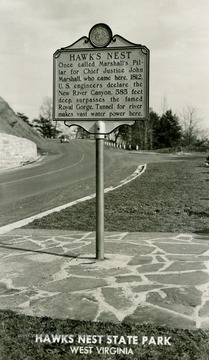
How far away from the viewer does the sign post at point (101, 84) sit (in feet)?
18.0

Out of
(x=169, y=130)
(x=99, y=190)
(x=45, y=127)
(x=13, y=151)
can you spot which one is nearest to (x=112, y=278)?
(x=99, y=190)

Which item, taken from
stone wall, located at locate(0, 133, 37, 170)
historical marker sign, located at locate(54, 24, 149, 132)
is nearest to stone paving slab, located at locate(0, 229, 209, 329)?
historical marker sign, located at locate(54, 24, 149, 132)

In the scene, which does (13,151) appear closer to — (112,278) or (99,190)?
(99,190)

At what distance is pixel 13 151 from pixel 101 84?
27034 millimetres

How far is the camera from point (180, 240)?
6.79m

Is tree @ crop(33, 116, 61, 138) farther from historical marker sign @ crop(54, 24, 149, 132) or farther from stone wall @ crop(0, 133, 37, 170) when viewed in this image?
historical marker sign @ crop(54, 24, 149, 132)

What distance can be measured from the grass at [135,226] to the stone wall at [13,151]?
15647mm

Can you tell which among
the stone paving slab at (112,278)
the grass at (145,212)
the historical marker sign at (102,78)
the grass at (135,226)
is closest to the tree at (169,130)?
the grass at (135,226)

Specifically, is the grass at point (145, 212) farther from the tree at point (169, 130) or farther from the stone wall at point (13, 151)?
the tree at point (169, 130)

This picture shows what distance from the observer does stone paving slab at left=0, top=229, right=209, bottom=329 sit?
384 cm

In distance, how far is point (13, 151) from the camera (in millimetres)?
31781

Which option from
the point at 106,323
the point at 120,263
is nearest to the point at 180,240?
the point at 120,263

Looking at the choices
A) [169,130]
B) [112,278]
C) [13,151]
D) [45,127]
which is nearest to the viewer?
[112,278]

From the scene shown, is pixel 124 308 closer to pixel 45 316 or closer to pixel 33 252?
pixel 45 316
